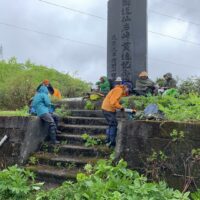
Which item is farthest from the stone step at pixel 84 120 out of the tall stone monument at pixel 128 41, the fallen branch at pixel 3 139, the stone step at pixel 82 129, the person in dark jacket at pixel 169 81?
the person in dark jacket at pixel 169 81

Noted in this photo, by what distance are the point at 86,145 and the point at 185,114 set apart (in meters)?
2.21

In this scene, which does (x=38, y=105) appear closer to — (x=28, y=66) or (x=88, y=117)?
(x=88, y=117)

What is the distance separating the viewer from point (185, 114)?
6.72m

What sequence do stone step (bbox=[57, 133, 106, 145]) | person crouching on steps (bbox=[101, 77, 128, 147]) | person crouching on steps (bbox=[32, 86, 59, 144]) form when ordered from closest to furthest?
1. person crouching on steps (bbox=[101, 77, 128, 147])
2. stone step (bbox=[57, 133, 106, 145])
3. person crouching on steps (bbox=[32, 86, 59, 144])

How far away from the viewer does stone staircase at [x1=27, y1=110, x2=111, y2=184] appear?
7.31 metres

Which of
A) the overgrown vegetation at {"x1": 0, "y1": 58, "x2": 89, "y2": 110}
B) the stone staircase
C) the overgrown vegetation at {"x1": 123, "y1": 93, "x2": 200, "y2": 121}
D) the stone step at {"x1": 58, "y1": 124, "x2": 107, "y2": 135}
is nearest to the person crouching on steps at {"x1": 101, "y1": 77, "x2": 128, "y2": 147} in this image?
the stone staircase

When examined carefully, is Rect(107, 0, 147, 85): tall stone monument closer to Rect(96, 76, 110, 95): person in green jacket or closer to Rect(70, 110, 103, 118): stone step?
Rect(96, 76, 110, 95): person in green jacket

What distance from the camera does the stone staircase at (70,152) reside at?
7.31 metres

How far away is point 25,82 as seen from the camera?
17.1 m

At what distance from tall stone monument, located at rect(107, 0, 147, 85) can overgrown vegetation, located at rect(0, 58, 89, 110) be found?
4843 mm

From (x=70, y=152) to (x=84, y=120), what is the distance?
127 cm

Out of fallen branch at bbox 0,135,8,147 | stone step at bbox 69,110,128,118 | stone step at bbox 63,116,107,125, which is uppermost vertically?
stone step at bbox 69,110,128,118

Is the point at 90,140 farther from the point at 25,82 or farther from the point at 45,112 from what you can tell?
the point at 25,82

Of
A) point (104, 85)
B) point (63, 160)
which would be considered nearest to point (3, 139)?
point (63, 160)
